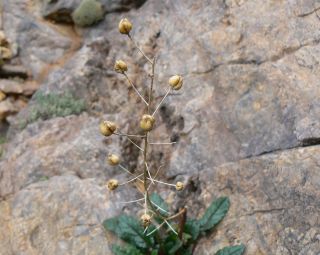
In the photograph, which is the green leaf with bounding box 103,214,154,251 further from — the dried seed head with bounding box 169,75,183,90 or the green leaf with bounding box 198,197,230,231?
the dried seed head with bounding box 169,75,183,90

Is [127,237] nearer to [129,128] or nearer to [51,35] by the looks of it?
[129,128]

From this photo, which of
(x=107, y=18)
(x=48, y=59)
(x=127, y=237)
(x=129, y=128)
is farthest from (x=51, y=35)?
(x=127, y=237)

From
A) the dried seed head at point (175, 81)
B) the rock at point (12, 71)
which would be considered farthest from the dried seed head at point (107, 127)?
the rock at point (12, 71)

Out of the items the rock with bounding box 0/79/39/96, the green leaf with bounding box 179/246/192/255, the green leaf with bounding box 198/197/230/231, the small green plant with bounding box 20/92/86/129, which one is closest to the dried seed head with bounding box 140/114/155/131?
the green leaf with bounding box 198/197/230/231

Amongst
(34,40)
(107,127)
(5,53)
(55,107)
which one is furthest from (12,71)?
(107,127)

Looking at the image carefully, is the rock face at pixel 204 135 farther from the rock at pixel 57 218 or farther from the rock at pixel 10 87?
the rock at pixel 10 87
